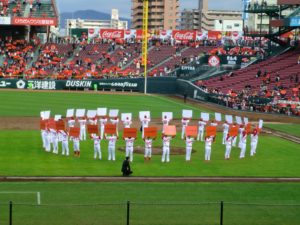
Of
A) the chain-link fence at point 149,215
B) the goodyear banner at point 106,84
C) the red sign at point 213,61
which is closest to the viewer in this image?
the chain-link fence at point 149,215

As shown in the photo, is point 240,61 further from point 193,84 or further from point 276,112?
point 276,112

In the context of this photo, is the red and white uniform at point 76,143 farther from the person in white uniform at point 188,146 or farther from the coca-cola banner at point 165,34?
the coca-cola banner at point 165,34

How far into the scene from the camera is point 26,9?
3765 inches

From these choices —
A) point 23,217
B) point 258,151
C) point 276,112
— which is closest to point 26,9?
point 276,112

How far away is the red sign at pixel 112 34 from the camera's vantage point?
97.5m

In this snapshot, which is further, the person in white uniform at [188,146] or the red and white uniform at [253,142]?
the red and white uniform at [253,142]

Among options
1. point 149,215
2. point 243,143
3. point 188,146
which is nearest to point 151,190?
point 149,215

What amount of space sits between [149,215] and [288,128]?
29681 millimetres

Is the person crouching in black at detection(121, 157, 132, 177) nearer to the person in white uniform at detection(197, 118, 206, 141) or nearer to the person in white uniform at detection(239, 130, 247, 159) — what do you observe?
the person in white uniform at detection(239, 130, 247, 159)

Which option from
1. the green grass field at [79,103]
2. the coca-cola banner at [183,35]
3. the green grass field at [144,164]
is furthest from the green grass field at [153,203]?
the coca-cola banner at [183,35]

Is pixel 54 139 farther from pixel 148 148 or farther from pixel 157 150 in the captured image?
pixel 157 150

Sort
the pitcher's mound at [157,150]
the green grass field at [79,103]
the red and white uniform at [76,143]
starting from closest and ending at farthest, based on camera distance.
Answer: the red and white uniform at [76,143]
the pitcher's mound at [157,150]
the green grass field at [79,103]

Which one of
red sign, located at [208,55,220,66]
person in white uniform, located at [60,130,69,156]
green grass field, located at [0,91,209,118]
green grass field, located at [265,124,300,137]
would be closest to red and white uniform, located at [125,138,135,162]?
person in white uniform, located at [60,130,69,156]

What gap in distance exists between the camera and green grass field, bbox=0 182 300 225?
18.5 meters
